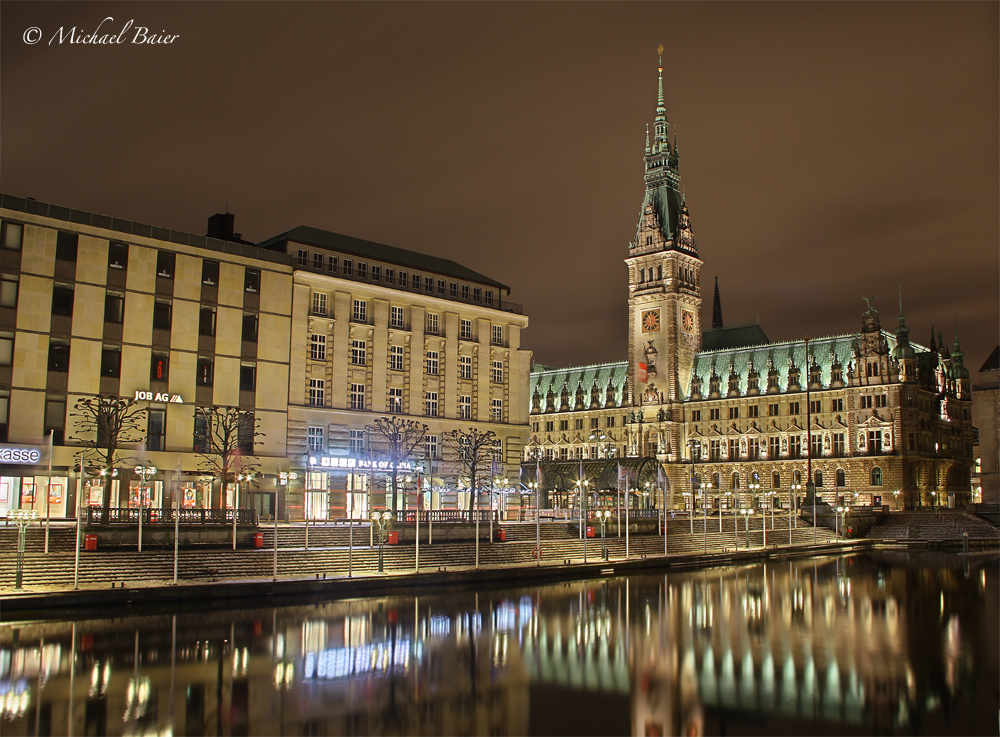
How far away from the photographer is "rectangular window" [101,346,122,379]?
7019 centimetres

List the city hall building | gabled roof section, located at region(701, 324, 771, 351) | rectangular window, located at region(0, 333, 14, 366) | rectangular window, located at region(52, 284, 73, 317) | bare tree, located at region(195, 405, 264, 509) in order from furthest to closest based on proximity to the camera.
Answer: gabled roof section, located at region(701, 324, 771, 351) < the city hall building < bare tree, located at region(195, 405, 264, 509) < rectangular window, located at region(52, 284, 73, 317) < rectangular window, located at region(0, 333, 14, 366)

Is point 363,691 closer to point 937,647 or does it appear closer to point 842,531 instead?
point 937,647

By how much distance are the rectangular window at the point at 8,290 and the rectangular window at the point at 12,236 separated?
2.07 metres

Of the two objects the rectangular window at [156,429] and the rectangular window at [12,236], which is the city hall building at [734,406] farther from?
the rectangular window at [12,236]

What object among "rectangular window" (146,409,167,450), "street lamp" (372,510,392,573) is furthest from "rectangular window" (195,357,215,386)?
"street lamp" (372,510,392,573)

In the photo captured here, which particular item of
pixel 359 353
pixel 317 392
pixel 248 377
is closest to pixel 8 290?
pixel 248 377

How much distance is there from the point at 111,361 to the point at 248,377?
11046 millimetres

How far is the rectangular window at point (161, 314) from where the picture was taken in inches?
2881

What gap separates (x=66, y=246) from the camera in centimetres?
6925

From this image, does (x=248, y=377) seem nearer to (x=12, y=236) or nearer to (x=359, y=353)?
(x=359, y=353)

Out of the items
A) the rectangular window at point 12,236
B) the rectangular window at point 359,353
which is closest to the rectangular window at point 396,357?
the rectangular window at point 359,353

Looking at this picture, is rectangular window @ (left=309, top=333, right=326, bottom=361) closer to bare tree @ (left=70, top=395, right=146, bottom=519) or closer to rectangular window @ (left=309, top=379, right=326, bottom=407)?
rectangular window @ (left=309, top=379, right=326, bottom=407)

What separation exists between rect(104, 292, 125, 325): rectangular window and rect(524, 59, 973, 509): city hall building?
57650 mm

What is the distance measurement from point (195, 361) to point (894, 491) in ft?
328
